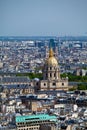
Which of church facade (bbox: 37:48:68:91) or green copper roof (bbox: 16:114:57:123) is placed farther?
church facade (bbox: 37:48:68:91)

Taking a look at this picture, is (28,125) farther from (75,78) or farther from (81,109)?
(75,78)

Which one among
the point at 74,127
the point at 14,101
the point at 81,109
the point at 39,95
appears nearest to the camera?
the point at 74,127

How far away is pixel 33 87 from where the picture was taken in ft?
153

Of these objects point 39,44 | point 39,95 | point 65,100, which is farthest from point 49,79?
point 39,44

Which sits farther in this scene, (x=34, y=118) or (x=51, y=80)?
(x=51, y=80)

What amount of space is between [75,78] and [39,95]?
13805mm

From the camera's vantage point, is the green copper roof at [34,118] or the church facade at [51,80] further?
the church facade at [51,80]

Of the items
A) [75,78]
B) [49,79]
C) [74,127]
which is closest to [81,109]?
[74,127]

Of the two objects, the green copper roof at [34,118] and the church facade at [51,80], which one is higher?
the green copper roof at [34,118]

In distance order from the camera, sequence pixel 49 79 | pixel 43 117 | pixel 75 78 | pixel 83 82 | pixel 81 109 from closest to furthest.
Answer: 1. pixel 43 117
2. pixel 81 109
3. pixel 49 79
4. pixel 83 82
5. pixel 75 78

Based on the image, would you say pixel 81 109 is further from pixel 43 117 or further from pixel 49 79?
pixel 49 79

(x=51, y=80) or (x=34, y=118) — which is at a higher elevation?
(x=34, y=118)

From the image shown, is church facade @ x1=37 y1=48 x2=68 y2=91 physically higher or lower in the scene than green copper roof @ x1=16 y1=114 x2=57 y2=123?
lower

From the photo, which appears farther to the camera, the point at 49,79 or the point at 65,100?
the point at 49,79
